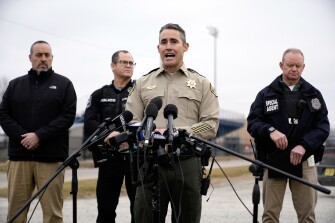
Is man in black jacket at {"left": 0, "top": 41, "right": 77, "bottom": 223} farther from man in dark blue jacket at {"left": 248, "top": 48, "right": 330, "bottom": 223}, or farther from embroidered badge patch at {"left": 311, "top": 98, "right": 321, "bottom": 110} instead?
embroidered badge patch at {"left": 311, "top": 98, "right": 321, "bottom": 110}

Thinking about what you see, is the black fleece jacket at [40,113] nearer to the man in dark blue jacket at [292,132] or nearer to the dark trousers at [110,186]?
the dark trousers at [110,186]

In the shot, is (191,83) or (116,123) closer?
(116,123)

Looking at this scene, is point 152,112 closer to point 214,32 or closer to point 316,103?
point 316,103

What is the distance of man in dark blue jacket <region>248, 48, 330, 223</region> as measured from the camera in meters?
5.38

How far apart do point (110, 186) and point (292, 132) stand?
2222mm

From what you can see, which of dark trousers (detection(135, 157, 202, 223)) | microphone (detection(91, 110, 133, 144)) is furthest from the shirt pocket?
microphone (detection(91, 110, 133, 144))

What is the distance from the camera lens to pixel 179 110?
16.2 feet

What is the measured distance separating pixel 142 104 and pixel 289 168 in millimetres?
1665

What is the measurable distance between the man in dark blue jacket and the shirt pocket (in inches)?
34.3

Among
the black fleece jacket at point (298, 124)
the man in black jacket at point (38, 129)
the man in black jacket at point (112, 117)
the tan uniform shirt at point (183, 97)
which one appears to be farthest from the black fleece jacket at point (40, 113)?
the black fleece jacket at point (298, 124)

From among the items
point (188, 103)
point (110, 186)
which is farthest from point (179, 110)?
point (110, 186)

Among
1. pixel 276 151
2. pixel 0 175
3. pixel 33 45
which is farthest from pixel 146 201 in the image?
pixel 0 175

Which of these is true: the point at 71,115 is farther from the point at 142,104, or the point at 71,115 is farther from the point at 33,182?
the point at 142,104

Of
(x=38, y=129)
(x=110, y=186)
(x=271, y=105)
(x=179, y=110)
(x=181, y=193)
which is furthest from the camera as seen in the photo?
(x=110, y=186)
